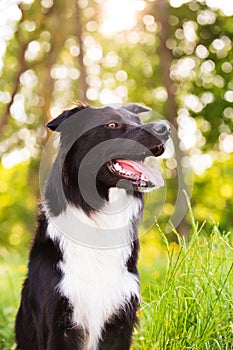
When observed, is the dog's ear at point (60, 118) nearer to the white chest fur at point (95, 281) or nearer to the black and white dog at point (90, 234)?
the black and white dog at point (90, 234)

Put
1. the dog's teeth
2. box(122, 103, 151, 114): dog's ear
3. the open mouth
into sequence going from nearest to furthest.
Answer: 1. the open mouth
2. the dog's teeth
3. box(122, 103, 151, 114): dog's ear

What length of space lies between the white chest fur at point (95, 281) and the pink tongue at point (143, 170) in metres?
0.27

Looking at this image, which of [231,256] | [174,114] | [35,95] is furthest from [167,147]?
[35,95]

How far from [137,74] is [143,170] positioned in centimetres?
1236

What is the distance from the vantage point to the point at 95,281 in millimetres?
4055

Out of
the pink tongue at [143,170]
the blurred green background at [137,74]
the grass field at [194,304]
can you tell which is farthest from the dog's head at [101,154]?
the blurred green background at [137,74]

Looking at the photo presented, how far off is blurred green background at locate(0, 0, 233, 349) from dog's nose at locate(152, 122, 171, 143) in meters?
3.70

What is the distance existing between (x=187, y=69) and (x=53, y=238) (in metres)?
11.0

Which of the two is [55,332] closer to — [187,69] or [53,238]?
[53,238]

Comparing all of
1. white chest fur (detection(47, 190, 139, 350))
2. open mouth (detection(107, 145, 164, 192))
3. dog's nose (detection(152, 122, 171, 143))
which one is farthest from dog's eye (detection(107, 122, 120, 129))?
white chest fur (detection(47, 190, 139, 350))

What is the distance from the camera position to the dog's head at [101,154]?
390 centimetres

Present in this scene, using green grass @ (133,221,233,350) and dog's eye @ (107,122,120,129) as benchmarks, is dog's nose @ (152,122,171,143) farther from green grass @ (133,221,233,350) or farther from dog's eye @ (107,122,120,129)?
green grass @ (133,221,233,350)

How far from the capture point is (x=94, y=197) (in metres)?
4.07

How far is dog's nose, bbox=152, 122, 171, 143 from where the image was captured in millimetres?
3756
